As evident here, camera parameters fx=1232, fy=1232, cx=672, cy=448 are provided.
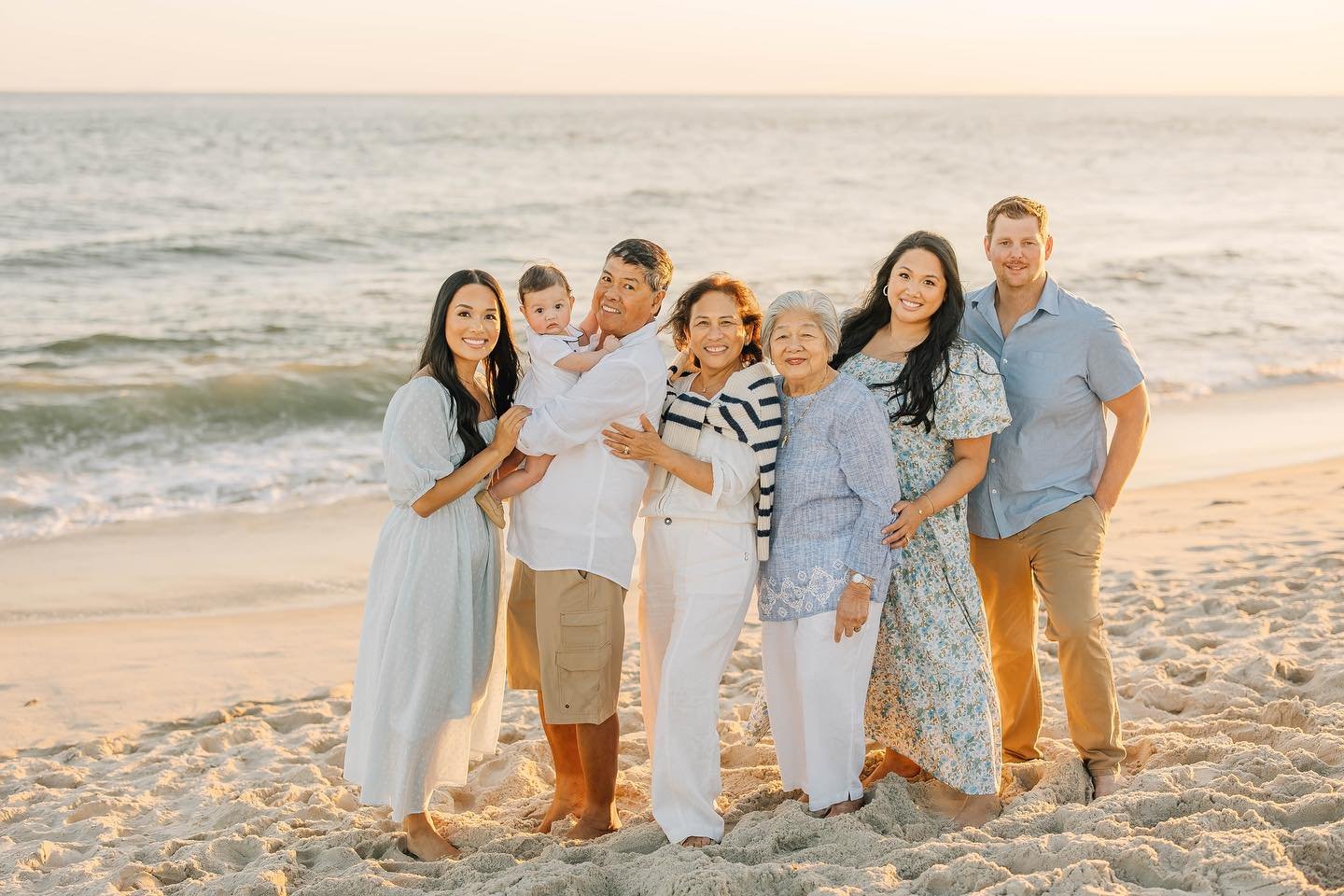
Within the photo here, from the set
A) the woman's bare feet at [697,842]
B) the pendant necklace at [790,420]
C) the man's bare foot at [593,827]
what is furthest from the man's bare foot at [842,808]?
the pendant necklace at [790,420]

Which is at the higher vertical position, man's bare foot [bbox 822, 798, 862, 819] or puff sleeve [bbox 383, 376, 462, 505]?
puff sleeve [bbox 383, 376, 462, 505]

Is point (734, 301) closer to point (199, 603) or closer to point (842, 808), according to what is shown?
point (842, 808)

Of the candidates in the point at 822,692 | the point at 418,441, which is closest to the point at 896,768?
the point at 822,692

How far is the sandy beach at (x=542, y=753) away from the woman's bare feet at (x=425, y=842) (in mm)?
59

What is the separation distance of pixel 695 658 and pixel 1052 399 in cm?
146

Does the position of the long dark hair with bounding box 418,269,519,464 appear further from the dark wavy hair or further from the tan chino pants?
the tan chino pants

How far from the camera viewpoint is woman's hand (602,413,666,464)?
373 centimetres

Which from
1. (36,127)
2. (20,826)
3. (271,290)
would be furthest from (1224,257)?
(36,127)

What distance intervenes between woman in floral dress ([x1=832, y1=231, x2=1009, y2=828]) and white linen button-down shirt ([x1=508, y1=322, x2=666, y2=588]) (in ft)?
2.34

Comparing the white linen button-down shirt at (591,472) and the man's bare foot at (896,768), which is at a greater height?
the white linen button-down shirt at (591,472)

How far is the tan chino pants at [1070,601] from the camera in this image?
159 inches

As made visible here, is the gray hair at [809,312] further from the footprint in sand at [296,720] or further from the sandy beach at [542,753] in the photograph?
the footprint in sand at [296,720]

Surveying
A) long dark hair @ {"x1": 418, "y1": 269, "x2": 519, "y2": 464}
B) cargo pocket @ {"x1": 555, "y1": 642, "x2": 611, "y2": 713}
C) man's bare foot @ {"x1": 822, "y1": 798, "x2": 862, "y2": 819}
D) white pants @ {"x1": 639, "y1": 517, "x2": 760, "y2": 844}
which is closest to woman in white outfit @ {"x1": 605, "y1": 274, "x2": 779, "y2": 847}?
white pants @ {"x1": 639, "y1": 517, "x2": 760, "y2": 844}

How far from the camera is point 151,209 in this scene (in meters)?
24.7
